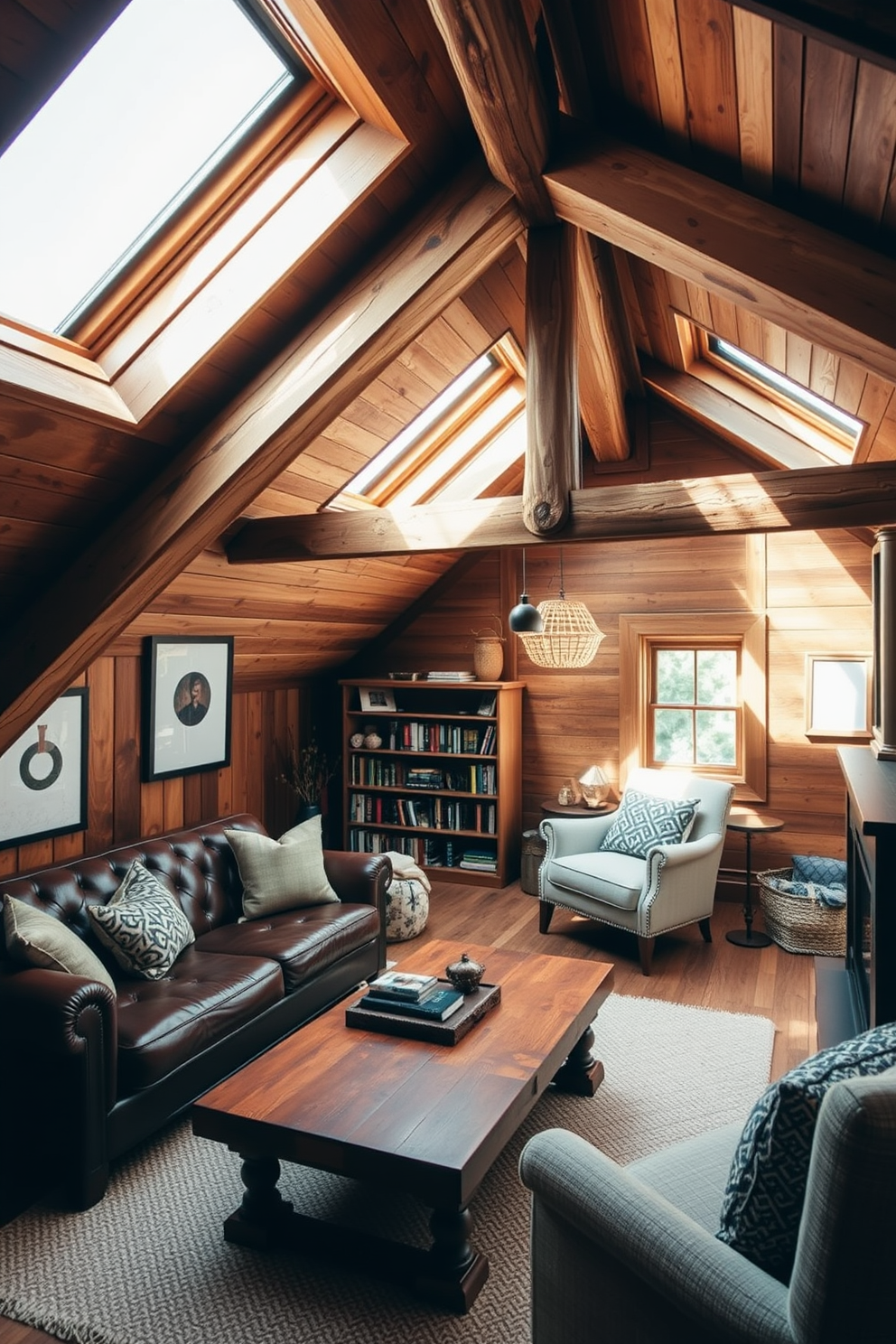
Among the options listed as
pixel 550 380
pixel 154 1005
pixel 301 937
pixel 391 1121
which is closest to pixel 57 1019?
pixel 154 1005

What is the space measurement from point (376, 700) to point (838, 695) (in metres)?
3.04

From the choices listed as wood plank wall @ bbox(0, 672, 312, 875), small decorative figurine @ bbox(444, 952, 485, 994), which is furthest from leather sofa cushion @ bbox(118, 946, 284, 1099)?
wood plank wall @ bbox(0, 672, 312, 875)

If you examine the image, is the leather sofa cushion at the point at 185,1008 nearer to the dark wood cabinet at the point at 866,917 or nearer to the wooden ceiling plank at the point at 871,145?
the dark wood cabinet at the point at 866,917

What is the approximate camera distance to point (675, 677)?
18.1ft

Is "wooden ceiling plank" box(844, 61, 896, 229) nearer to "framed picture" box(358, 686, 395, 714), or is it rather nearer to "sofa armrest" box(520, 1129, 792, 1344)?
"sofa armrest" box(520, 1129, 792, 1344)

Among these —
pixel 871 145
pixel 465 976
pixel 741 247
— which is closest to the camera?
pixel 871 145

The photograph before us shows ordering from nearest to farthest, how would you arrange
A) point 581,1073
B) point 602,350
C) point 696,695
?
point 581,1073 < point 602,350 < point 696,695

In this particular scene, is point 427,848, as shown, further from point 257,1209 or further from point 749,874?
point 257,1209

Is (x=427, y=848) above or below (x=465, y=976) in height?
below

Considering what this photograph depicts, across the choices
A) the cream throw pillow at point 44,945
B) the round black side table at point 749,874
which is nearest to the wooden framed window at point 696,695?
the round black side table at point 749,874

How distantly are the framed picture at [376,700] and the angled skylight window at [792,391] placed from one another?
3161mm

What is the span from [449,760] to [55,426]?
12.9 feet

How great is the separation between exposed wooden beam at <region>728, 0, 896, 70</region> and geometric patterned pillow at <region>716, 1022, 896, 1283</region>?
60.5 inches

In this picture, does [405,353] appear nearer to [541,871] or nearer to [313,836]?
[313,836]
